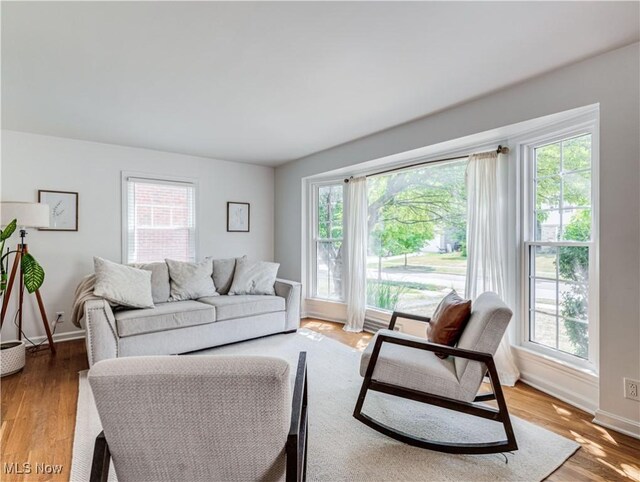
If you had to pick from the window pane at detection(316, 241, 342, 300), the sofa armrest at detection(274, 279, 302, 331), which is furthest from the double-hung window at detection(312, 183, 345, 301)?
the sofa armrest at detection(274, 279, 302, 331)

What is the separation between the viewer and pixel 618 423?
2.04 metres

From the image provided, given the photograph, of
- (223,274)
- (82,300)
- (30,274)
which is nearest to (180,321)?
(82,300)

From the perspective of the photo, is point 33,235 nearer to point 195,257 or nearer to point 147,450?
point 195,257

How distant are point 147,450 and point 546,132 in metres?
3.26

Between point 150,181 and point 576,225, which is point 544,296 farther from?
point 150,181

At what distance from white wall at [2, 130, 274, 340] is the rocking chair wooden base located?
Answer: 3.48 metres

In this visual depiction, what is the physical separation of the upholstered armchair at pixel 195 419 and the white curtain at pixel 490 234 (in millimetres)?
2486

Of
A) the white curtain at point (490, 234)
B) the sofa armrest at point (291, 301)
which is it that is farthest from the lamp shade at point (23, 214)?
the white curtain at point (490, 234)

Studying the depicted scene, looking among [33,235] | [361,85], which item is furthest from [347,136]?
[33,235]

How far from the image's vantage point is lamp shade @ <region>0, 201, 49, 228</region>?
2994 mm

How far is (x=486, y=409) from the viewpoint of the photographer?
1.81 metres

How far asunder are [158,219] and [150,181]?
514 mm

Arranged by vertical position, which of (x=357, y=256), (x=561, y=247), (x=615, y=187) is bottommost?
(x=357, y=256)

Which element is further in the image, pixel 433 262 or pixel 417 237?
pixel 417 237
